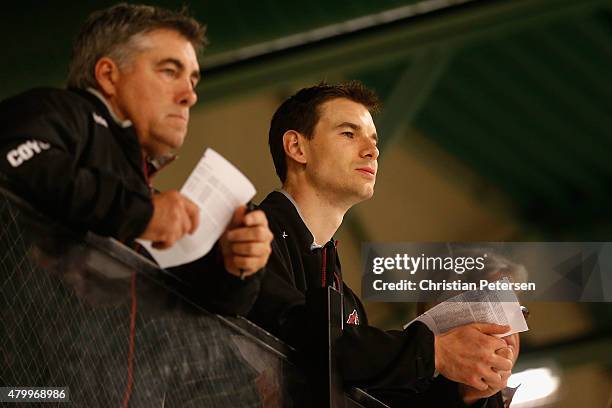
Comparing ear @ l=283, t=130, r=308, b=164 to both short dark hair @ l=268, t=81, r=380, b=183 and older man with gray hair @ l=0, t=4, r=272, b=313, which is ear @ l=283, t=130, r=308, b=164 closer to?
short dark hair @ l=268, t=81, r=380, b=183

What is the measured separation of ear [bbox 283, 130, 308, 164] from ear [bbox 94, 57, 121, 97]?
648 mm

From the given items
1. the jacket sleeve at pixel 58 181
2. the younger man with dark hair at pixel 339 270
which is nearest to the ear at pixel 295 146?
the younger man with dark hair at pixel 339 270

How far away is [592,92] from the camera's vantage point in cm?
550

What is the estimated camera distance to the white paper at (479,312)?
169 centimetres

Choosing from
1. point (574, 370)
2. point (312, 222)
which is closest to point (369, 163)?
point (312, 222)

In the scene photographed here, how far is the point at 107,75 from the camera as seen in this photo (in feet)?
5.12

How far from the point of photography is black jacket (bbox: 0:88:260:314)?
45.0 inches

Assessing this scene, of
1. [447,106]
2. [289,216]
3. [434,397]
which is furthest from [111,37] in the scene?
[447,106]

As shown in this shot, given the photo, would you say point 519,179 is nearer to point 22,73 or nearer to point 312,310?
point 22,73

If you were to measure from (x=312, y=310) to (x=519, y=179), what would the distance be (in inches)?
178

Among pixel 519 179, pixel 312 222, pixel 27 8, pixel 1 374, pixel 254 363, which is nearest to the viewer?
pixel 1 374

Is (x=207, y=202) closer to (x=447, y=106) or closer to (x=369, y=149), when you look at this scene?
(x=369, y=149)

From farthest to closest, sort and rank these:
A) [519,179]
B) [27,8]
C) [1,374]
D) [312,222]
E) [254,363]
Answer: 1. [519,179]
2. [27,8]
3. [312,222]
4. [254,363]
5. [1,374]

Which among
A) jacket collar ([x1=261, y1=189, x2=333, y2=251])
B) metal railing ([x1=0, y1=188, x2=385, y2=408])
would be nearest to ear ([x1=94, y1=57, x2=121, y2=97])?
metal railing ([x1=0, y1=188, x2=385, y2=408])
